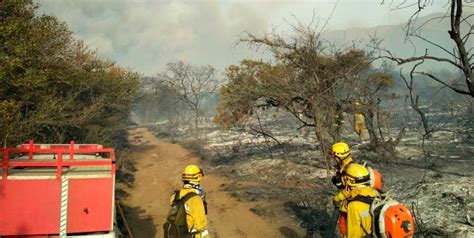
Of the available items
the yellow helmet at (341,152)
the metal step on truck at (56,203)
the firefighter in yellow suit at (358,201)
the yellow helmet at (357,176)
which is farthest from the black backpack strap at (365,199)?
the metal step on truck at (56,203)

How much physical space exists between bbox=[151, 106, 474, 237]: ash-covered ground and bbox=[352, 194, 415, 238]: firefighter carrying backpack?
0.50 meters

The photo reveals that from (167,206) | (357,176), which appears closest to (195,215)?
(357,176)

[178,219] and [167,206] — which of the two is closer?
[178,219]

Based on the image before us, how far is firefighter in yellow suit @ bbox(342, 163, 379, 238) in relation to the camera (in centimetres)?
462

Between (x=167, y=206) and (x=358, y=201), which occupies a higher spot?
(x=358, y=201)

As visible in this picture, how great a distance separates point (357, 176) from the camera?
4.77 metres

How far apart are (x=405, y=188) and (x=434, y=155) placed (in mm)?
6630

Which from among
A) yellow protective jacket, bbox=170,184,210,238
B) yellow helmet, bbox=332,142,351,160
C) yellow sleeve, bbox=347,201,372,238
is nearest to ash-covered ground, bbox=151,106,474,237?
→ yellow sleeve, bbox=347,201,372,238

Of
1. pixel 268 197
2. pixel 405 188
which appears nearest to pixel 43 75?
pixel 268 197

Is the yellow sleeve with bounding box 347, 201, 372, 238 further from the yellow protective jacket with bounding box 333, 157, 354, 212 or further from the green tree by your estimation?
the green tree

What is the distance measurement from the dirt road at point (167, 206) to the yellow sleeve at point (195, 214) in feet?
17.7

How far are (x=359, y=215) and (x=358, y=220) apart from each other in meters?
0.06

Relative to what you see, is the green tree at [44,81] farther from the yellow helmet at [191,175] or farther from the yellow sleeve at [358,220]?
the yellow sleeve at [358,220]

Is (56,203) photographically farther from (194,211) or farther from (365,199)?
(365,199)
